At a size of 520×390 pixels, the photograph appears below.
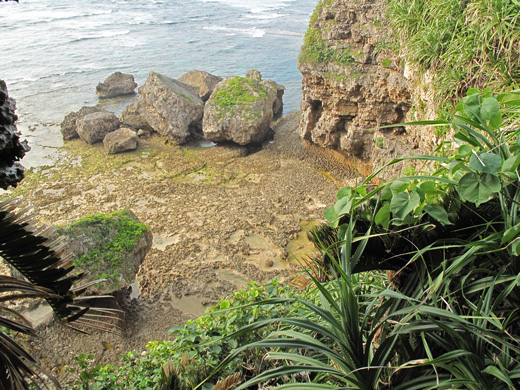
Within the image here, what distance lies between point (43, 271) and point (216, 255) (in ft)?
22.0

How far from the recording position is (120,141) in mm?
12969

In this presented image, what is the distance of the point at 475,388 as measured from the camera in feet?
4.75

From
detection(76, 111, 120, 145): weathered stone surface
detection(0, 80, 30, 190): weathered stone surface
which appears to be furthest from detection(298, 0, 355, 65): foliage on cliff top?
detection(0, 80, 30, 190): weathered stone surface

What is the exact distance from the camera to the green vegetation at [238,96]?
12961mm

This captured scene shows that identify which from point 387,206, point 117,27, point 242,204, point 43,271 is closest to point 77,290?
point 43,271

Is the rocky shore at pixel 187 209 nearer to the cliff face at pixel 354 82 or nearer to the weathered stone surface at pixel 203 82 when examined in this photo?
the cliff face at pixel 354 82

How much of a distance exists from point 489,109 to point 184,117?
12.7m

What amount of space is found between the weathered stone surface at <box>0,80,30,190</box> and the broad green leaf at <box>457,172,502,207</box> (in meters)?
1.87

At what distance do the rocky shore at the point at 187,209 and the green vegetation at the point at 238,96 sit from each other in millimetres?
1168

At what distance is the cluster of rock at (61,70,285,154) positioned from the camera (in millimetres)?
12891

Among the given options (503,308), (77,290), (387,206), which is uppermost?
(387,206)

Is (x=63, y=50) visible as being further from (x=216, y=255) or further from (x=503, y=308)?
(x=503, y=308)

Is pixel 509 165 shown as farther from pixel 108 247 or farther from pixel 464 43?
pixel 108 247

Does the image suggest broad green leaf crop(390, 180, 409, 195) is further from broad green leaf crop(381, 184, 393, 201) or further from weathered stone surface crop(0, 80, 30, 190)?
weathered stone surface crop(0, 80, 30, 190)
